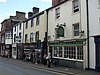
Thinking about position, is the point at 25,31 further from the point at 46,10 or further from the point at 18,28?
the point at 46,10

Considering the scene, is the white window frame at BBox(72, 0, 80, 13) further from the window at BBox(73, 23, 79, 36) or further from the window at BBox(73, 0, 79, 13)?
the window at BBox(73, 23, 79, 36)

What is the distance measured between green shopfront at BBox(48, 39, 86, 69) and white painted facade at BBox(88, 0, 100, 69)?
1.12 meters

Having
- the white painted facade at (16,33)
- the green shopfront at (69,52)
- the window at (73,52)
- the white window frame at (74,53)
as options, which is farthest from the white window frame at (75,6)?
the white painted facade at (16,33)

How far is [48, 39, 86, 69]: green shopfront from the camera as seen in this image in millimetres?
22344

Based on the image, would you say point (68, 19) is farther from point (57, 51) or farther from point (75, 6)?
point (57, 51)

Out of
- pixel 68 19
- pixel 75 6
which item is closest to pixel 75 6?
pixel 75 6

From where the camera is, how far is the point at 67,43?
81.4 feet

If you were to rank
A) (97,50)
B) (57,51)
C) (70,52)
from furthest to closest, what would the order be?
(57,51) → (70,52) → (97,50)

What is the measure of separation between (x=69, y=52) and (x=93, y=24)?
539 cm

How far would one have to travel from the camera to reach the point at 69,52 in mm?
24906

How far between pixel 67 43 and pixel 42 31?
8.04 metres

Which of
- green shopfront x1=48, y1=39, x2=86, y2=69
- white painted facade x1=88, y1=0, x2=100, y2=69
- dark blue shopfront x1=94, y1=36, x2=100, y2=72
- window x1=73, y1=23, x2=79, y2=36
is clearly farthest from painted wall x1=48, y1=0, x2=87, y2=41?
dark blue shopfront x1=94, y1=36, x2=100, y2=72

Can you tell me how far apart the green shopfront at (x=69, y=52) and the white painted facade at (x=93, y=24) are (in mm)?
1125

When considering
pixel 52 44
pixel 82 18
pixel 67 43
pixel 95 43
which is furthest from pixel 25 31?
pixel 95 43
